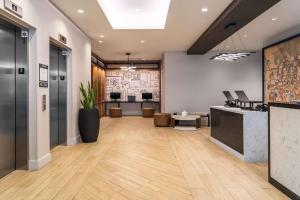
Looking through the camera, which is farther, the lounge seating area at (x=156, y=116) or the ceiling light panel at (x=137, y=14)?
the ceiling light panel at (x=137, y=14)

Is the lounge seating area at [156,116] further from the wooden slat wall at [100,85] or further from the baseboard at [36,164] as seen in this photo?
the wooden slat wall at [100,85]

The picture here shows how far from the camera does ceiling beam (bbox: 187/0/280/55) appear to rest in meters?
4.80

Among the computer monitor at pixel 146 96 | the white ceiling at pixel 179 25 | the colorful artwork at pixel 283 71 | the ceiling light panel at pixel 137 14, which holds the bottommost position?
the computer monitor at pixel 146 96

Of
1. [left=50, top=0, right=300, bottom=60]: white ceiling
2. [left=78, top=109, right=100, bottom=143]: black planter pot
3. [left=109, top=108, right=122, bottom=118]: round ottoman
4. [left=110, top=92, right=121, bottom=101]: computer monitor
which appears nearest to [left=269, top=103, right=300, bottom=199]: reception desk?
[left=50, top=0, right=300, bottom=60]: white ceiling

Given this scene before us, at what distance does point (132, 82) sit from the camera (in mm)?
15609

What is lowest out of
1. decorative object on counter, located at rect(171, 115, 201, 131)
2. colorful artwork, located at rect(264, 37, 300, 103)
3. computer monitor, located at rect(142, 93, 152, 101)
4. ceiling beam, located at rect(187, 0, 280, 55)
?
decorative object on counter, located at rect(171, 115, 201, 131)

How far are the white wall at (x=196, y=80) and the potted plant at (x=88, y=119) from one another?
4.77m

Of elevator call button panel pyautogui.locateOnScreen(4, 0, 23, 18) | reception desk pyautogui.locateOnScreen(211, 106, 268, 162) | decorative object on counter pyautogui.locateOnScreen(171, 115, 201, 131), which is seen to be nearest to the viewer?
elevator call button panel pyautogui.locateOnScreen(4, 0, 23, 18)

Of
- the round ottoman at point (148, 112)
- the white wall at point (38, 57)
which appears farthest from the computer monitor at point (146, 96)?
the white wall at point (38, 57)

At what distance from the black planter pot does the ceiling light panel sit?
8.69ft

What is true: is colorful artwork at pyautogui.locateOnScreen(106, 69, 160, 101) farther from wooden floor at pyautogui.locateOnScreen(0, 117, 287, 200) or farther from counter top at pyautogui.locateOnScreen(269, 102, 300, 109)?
counter top at pyautogui.locateOnScreen(269, 102, 300, 109)

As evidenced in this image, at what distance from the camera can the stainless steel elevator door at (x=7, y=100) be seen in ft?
13.0

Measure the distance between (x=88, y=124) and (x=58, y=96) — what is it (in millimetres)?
1103

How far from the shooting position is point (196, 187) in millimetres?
3605
